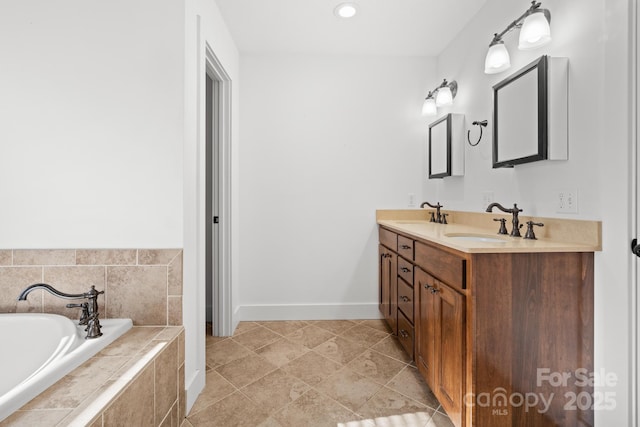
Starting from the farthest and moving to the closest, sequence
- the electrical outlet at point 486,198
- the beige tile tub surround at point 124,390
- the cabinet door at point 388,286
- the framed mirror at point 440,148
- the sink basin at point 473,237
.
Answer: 1. the framed mirror at point 440,148
2. the cabinet door at point 388,286
3. the electrical outlet at point 486,198
4. the sink basin at point 473,237
5. the beige tile tub surround at point 124,390

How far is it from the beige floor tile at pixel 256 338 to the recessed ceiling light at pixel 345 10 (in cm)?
243

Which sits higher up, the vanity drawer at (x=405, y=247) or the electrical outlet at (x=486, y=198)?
the electrical outlet at (x=486, y=198)

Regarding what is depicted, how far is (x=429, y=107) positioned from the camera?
2.74m

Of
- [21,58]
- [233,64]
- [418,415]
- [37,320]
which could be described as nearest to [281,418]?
[418,415]

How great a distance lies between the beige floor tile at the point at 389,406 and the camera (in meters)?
1.62

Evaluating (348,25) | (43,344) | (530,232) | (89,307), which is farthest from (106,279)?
(348,25)

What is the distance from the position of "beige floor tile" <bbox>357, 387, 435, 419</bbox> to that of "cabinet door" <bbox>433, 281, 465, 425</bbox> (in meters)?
0.15

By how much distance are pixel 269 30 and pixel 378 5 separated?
854mm

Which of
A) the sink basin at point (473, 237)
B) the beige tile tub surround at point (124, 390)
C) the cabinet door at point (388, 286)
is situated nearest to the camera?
the beige tile tub surround at point (124, 390)

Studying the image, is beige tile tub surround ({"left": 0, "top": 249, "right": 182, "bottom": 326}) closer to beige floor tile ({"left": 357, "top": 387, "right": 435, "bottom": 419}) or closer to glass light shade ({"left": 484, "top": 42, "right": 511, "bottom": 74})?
beige floor tile ({"left": 357, "top": 387, "right": 435, "bottom": 419})

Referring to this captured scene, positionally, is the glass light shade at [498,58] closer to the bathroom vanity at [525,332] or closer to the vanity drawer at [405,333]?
the bathroom vanity at [525,332]

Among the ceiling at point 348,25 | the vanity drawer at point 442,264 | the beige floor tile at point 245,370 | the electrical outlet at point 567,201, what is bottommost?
the beige floor tile at point 245,370

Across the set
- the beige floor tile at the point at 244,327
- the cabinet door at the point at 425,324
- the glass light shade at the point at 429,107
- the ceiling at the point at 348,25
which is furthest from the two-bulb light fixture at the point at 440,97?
the beige floor tile at the point at 244,327

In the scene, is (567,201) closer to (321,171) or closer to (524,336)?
(524,336)
